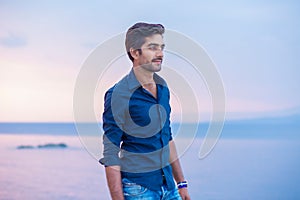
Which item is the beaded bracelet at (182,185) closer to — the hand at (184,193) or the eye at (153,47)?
the hand at (184,193)

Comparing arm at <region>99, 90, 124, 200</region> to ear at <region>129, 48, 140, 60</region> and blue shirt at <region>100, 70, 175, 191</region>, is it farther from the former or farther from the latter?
ear at <region>129, 48, 140, 60</region>

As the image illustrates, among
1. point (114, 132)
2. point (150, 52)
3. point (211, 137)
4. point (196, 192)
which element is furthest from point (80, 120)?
point (196, 192)

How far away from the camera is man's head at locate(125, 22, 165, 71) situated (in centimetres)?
175

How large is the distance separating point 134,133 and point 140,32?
35cm

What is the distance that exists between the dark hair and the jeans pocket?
0.46 metres

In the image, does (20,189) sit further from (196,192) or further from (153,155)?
(153,155)

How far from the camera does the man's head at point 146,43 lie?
5.75 ft

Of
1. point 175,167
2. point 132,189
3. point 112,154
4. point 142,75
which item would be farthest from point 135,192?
point 142,75

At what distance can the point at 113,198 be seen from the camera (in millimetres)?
1674

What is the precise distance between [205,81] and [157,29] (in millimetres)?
433

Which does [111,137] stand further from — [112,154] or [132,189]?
[132,189]

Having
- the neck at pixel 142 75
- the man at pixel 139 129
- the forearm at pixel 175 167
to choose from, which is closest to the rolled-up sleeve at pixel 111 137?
the man at pixel 139 129

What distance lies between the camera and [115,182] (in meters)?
1.68

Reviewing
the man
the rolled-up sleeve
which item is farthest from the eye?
the rolled-up sleeve
